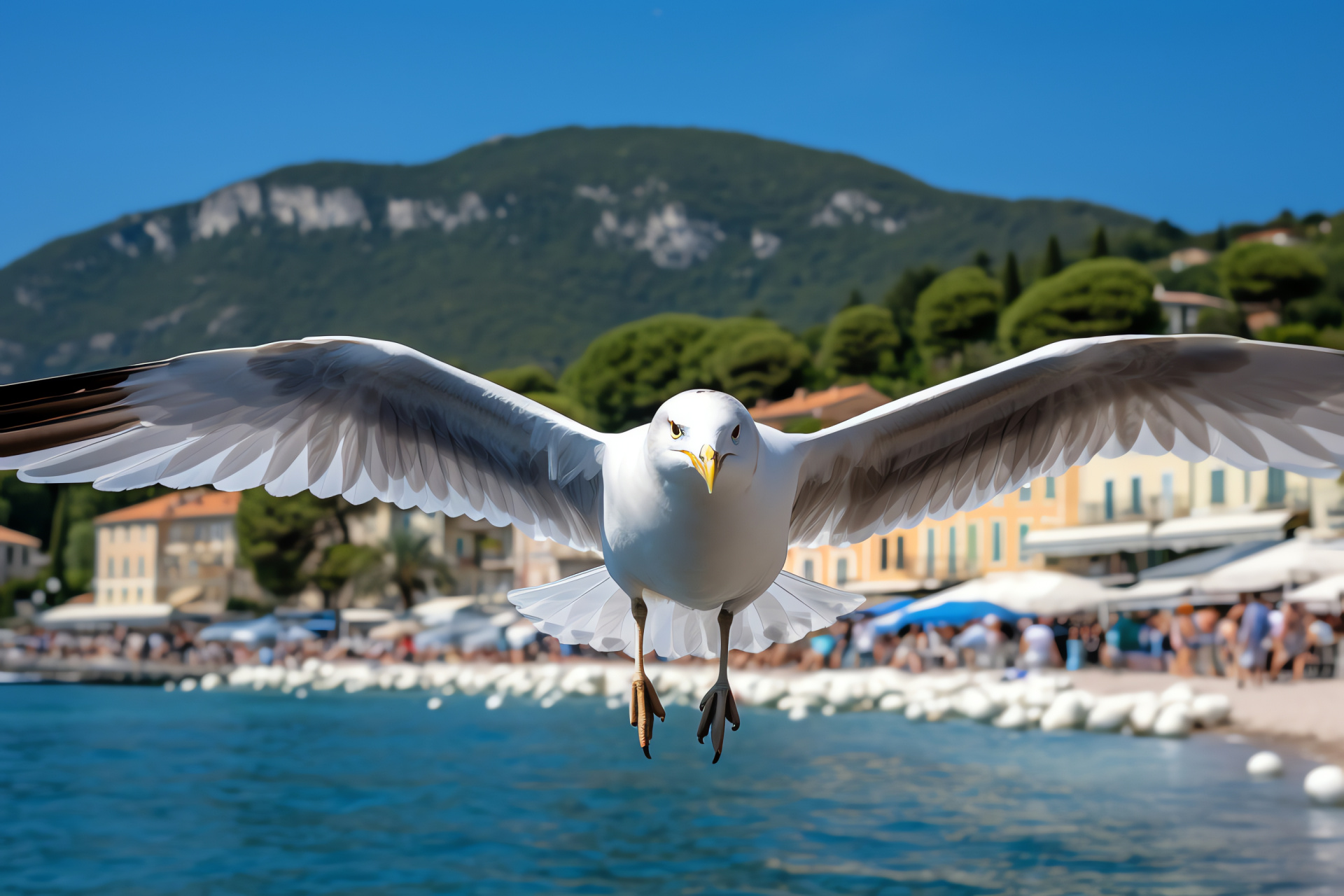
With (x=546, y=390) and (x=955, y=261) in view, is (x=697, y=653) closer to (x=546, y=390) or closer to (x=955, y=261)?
(x=546, y=390)

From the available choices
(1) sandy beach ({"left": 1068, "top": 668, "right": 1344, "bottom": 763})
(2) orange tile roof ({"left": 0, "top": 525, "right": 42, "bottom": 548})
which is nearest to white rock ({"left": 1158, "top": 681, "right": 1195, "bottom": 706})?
(1) sandy beach ({"left": 1068, "top": 668, "right": 1344, "bottom": 763})

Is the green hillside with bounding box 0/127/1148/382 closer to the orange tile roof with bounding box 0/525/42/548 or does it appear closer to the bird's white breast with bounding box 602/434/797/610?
the orange tile roof with bounding box 0/525/42/548

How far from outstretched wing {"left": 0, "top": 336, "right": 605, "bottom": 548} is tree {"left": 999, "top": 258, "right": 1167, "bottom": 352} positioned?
5445cm

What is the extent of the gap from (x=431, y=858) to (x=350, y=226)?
522ft

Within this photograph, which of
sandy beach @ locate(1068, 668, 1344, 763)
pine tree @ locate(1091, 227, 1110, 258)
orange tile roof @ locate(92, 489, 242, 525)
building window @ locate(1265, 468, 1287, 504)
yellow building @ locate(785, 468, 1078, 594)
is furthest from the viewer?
pine tree @ locate(1091, 227, 1110, 258)

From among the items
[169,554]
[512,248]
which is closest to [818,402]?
[169,554]

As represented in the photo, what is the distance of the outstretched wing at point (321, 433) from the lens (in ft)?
15.6

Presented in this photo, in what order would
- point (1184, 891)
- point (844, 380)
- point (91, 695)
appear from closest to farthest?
point (1184, 891) < point (91, 695) < point (844, 380)

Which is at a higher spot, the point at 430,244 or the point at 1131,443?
the point at 430,244

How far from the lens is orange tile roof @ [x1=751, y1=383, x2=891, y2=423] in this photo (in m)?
54.9

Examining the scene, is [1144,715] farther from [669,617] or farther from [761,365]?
[761,365]

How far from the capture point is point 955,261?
437 ft

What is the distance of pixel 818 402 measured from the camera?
57938 mm

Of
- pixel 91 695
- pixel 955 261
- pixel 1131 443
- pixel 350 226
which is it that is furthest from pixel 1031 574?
pixel 350 226
